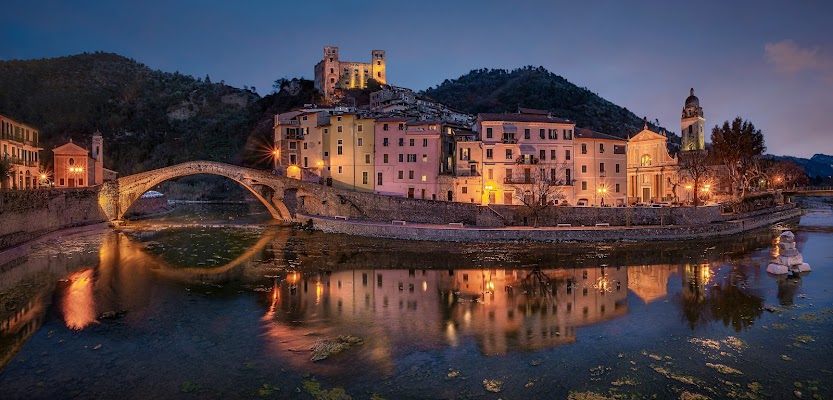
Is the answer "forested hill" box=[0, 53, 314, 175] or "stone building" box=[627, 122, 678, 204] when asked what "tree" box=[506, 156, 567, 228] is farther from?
"forested hill" box=[0, 53, 314, 175]

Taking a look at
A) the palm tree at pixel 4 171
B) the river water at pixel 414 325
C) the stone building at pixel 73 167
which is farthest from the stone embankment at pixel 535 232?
the stone building at pixel 73 167

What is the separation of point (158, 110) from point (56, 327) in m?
122

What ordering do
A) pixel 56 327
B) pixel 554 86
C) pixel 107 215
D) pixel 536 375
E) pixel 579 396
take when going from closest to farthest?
pixel 579 396
pixel 536 375
pixel 56 327
pixel 107 215
pixel 554 86

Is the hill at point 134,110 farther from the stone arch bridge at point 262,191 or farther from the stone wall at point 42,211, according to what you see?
the stone wall at point 42,211

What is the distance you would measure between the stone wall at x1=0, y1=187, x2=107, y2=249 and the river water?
1991mm

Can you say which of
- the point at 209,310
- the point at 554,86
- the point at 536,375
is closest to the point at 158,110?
the point at 554,86

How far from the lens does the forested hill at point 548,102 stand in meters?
101

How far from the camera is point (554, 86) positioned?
121m

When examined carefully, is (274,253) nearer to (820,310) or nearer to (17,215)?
(17,215)

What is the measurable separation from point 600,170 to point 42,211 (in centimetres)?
4537

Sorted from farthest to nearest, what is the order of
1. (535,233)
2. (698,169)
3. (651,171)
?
(651,171) < (698,169) < (535,233)

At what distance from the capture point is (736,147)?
5156 centimetres

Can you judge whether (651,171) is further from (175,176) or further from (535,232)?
(175,176)

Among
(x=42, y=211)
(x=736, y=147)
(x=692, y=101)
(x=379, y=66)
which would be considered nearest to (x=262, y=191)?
(x=42, y=211)
